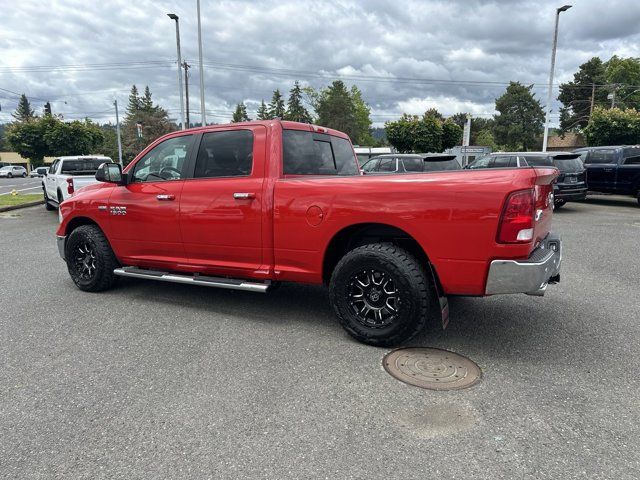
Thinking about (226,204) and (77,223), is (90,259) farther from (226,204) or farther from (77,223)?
(226,204)

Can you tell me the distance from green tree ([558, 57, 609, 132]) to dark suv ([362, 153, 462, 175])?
174 ft

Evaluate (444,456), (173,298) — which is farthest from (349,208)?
(173,298)

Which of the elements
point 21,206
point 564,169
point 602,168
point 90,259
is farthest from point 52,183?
point 602,168

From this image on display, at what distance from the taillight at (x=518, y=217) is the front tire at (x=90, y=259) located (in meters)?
4.36

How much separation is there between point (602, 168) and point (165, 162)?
13.9 metres

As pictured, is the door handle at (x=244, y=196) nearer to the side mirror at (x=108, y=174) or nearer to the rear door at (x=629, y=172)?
the side mirror at (x=108, y=174)

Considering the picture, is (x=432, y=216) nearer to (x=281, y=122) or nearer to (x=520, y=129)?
(x=281, y=122)

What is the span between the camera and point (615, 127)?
23.5 metres

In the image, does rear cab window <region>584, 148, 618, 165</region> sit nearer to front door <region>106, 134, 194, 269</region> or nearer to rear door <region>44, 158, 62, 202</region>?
front door <region>106, 134, 194, 269</region>

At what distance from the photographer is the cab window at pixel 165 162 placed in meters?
4.73

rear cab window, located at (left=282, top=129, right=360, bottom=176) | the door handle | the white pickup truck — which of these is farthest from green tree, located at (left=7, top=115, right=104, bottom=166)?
the door handle

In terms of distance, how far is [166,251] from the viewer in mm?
4805

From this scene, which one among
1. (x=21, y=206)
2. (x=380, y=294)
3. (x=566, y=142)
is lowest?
(x=21, y=206)

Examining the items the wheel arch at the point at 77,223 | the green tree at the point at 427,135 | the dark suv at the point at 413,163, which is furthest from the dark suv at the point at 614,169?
the green tree at the point at 427,135
